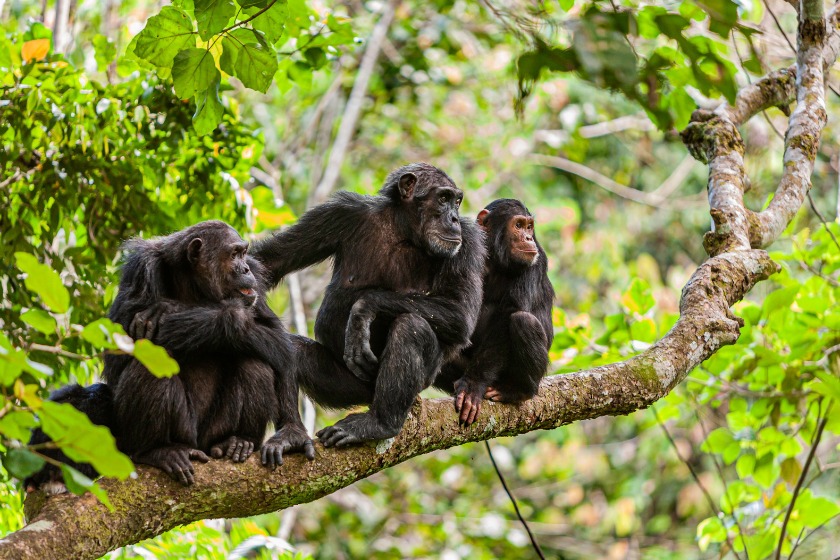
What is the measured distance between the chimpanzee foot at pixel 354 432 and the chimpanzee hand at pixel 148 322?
89cm

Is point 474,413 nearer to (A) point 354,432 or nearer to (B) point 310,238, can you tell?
(A) point 354,432

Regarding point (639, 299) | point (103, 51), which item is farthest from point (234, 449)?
point (639, 299)

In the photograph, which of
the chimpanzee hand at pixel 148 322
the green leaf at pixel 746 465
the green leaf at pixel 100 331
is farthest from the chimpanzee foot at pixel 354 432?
the green leaf at pixel 746 465

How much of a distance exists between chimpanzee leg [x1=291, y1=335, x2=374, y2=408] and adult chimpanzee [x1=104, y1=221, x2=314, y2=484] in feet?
1.23

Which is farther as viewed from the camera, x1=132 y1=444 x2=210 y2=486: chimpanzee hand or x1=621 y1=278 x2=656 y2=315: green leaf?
x1=621 y1=278 x2=656 y2=315: green leaf

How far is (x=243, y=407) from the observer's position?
371 centimetres

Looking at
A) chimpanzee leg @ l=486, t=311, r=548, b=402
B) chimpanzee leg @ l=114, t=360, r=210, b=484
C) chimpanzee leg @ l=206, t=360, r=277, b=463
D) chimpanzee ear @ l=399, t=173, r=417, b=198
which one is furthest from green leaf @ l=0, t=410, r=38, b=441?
chimpanzee ear @ l=399, t=173, r=417, b=198

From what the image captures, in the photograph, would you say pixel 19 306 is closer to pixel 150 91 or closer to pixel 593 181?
pixel 150 91

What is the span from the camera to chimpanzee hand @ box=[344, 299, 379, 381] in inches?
156

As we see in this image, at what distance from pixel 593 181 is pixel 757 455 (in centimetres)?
841

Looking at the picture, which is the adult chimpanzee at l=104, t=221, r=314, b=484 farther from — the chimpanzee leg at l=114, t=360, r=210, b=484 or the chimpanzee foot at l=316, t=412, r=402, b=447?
the chimpanzee foot at l=316, t=412, r=402, b=447

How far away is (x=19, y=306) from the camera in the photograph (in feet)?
14.2

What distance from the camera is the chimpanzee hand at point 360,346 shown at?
396 cm

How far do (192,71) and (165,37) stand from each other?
0.17 m
